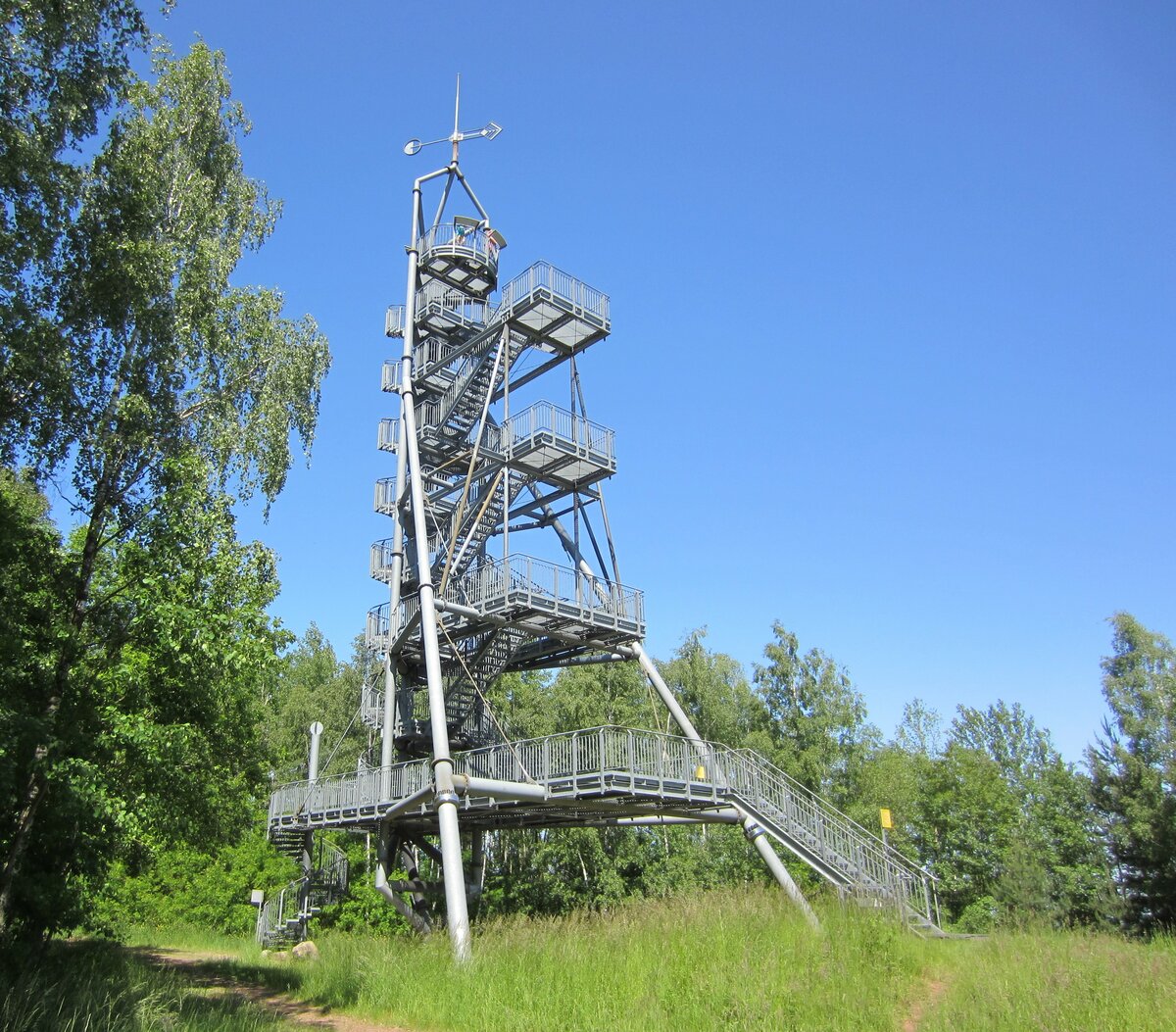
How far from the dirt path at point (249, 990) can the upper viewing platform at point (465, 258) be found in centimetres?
1963

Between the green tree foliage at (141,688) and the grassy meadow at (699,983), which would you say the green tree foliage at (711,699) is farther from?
the green tree foliage at (141,688)

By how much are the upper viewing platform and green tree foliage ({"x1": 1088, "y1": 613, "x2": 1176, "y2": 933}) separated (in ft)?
90.7

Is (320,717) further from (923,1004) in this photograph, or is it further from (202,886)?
(923,1004)

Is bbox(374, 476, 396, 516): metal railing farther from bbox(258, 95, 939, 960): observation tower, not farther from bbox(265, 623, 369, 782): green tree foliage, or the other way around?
bbox(265, 623, 369, 782): green tree foliage

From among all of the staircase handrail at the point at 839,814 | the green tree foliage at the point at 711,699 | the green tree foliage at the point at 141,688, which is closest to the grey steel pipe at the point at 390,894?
the green tree foliage at the point at 141,688

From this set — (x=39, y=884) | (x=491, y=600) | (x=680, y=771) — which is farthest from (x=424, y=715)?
(x=39, y=884)

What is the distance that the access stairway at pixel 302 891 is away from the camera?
25.7 m

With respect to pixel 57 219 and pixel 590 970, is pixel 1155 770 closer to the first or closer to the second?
pixel 590 970

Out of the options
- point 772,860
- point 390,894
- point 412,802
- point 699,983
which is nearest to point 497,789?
point 412,802

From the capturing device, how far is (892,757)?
42.5 metres

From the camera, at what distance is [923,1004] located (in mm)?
11484

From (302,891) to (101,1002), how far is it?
15565 millimetres

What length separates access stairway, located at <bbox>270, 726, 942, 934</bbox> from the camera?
1731 cm

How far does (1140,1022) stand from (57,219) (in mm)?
16658
